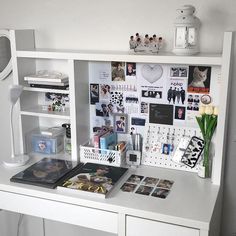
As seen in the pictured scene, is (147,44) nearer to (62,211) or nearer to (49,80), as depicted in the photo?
(49,80)

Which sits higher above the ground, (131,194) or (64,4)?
(64,4)

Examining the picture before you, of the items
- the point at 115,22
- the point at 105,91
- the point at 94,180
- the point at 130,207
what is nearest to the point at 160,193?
the point at 130,207

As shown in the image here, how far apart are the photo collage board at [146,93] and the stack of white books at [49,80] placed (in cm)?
15

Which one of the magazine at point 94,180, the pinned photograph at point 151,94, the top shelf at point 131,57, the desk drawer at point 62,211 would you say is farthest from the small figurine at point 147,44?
the desk drawer at point 62,211

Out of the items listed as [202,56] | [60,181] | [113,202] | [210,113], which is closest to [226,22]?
[202,56]

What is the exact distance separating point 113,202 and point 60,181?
31cm

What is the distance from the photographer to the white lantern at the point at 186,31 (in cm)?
158

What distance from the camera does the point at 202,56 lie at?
5.09 ft

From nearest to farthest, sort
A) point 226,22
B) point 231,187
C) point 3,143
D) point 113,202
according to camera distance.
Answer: point 113,202 < point 226,22 < point 231,187 < point 3,143

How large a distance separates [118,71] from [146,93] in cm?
19

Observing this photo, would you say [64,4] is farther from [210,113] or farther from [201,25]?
[210,113]

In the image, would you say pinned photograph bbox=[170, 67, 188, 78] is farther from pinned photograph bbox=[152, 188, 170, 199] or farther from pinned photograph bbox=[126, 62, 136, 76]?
pinned photograph bbox=[152, 188, 170, 199]

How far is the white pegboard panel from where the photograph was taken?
1809mm

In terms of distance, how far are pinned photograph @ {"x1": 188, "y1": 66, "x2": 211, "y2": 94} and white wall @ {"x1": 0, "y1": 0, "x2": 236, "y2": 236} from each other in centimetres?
10
